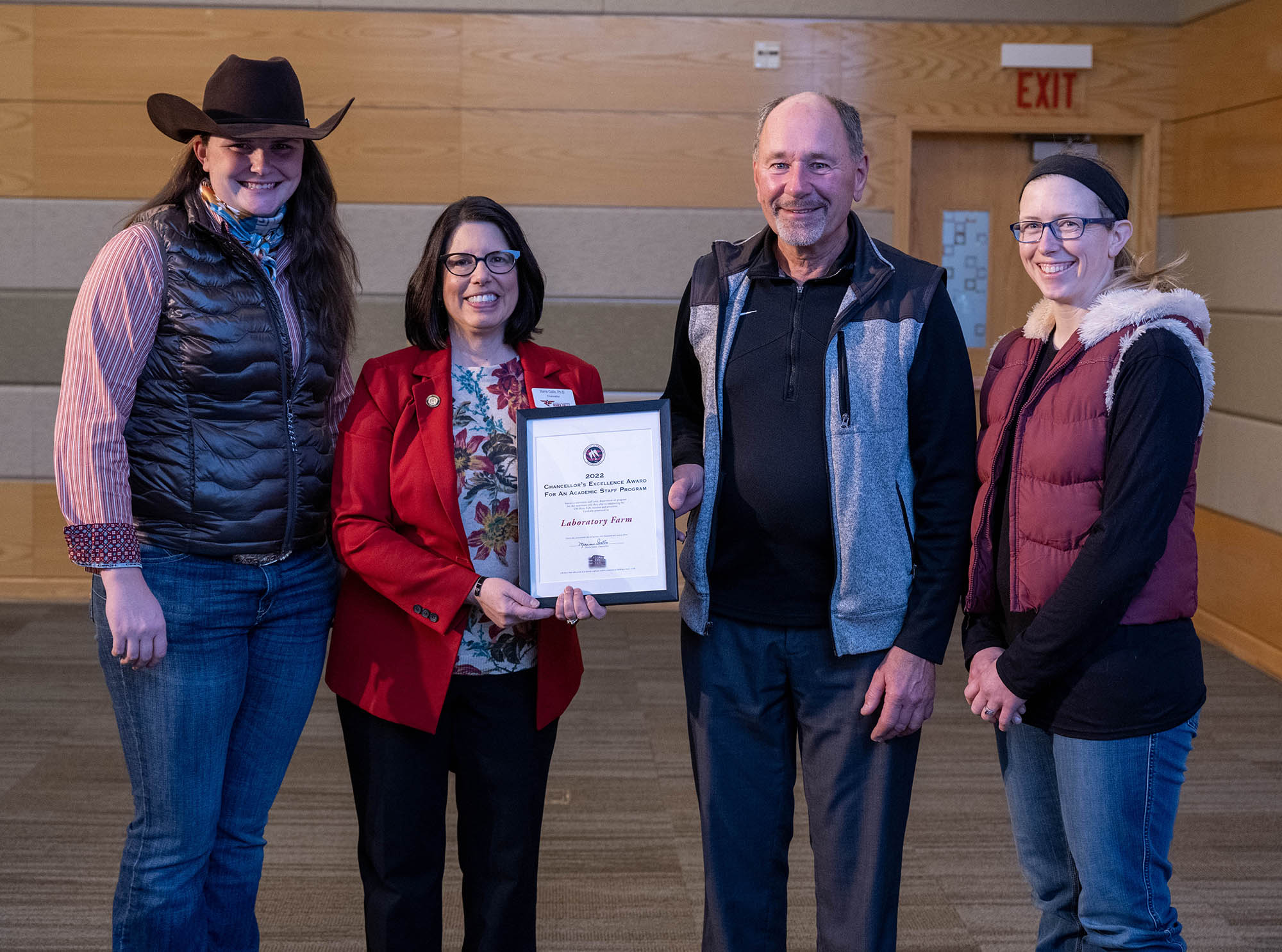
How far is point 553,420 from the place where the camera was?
5.91 ft

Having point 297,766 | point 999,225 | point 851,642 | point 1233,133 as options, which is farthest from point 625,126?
point 851,642

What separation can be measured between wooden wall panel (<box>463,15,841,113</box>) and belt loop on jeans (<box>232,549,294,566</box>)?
366 cm

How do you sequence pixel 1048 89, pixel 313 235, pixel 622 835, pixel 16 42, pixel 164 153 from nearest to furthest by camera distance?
pixel 313 235 < pixel 622 835 < pixel 16 42 < pixel 164 153 < pixel 1048 89

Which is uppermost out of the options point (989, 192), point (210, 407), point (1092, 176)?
point (989, 192)

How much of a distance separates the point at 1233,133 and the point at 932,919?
3660mm

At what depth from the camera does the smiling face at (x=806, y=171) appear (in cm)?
173

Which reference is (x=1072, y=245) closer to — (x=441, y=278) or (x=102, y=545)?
(x=441, y=278)

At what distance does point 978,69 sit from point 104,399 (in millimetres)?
4449

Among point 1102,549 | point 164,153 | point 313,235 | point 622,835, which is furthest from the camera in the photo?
point 164,153

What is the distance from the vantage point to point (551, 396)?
1.88 m

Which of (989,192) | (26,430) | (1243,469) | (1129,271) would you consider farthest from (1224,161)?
(26,430)

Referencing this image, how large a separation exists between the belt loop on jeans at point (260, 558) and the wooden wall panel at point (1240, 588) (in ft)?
11.8

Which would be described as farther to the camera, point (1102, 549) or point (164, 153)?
point (164, 153)

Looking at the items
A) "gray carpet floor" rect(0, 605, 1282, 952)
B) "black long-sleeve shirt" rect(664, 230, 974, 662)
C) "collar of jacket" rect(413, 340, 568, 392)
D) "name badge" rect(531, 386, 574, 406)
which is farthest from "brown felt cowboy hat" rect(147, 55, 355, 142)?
"gray carpet floor" rect(0, 605, 1282, 952)
